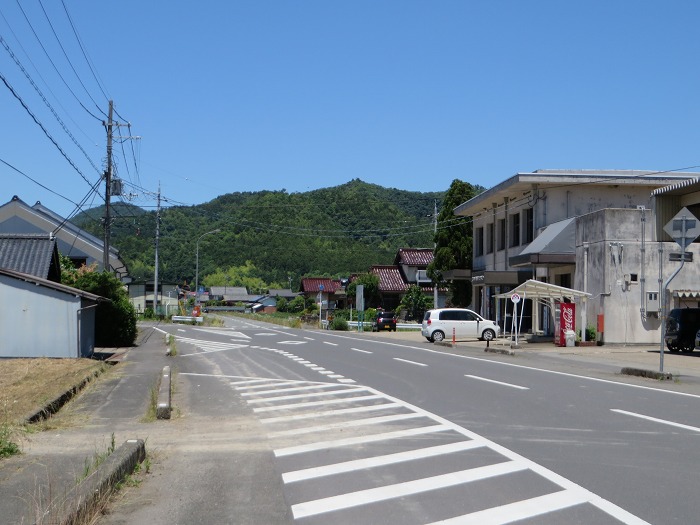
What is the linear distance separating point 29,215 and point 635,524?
53893 millimetres

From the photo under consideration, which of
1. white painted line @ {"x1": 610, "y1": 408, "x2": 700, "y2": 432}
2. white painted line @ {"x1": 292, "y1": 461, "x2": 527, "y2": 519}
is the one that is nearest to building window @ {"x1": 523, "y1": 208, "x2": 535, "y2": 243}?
white painted line @ {"x1": 610, "y1": 408, "x2": 700, "y2": 432}

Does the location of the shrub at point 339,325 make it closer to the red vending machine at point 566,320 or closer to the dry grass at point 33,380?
the red vending machine at point 566,320

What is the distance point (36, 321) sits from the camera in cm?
2230

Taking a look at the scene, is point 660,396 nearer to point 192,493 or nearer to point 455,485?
point 455,485

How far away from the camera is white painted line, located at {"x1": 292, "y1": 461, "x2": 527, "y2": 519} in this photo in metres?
6.53

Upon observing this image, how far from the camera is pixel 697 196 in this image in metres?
28.0

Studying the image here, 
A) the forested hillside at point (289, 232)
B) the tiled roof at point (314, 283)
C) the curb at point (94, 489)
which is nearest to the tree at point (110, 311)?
the curb at point (94, 489)

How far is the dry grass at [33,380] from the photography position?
1250cm

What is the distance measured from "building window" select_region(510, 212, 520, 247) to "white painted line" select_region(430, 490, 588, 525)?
3922 cm

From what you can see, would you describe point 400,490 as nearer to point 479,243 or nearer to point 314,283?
point 479,243

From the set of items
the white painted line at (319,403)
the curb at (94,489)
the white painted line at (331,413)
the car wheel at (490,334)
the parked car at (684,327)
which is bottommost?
the car wheel at (490,334)

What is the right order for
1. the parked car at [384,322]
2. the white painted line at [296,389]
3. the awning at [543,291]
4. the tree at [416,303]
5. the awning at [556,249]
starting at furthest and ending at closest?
1. the tree at [416,303]
2. the parked car at [384,322]
3. the awning at [556,249]
4. the awning at [543,291]
5. the white painted line at [296,389]

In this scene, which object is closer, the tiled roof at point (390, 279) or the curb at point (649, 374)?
the curb at point (649, 374)

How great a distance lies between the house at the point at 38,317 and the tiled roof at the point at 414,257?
178 ft
